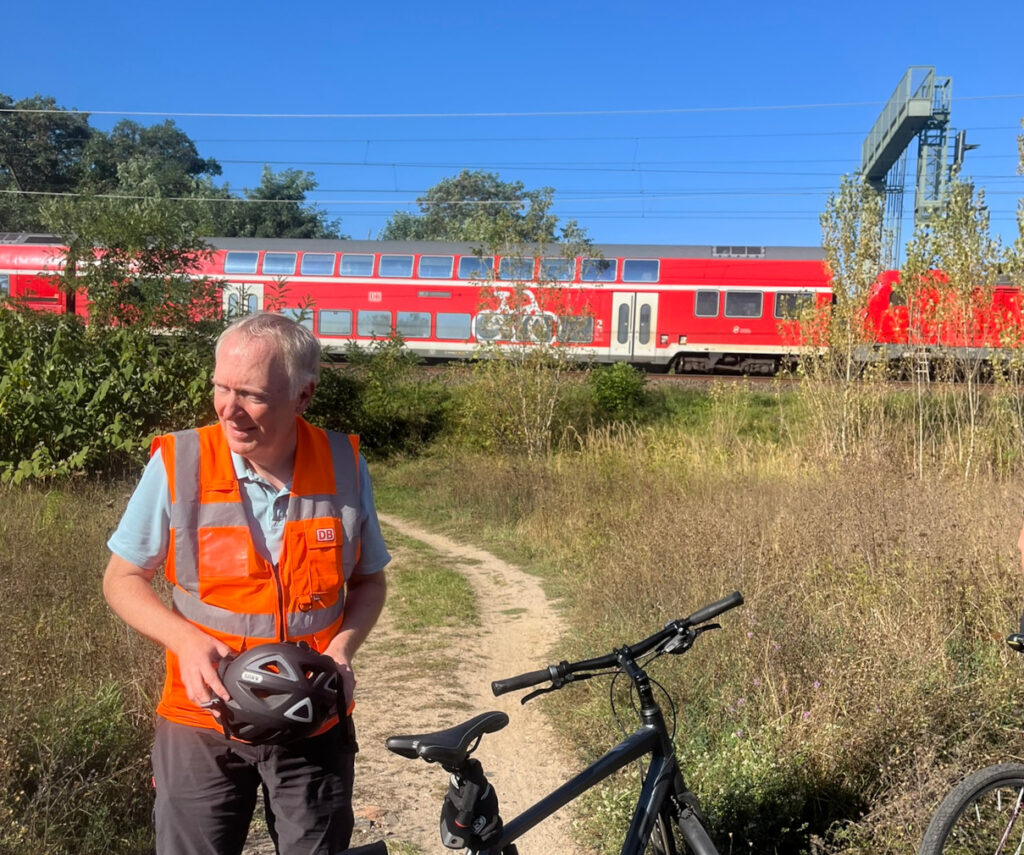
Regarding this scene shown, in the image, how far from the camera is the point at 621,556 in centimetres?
789

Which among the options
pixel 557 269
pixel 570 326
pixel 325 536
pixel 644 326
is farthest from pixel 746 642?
pixel 644 326

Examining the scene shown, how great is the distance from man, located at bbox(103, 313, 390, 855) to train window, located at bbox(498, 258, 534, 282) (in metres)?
14.2

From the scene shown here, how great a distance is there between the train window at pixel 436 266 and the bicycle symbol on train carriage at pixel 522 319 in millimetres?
8723

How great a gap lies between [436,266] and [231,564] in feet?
76.0

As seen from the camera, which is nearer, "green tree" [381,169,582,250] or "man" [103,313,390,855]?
"man" [103,313,390,855]

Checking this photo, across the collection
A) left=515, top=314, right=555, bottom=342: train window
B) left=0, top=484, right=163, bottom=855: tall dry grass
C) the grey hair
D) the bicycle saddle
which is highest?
left=515, top=314, right=555, bottom=342: train window

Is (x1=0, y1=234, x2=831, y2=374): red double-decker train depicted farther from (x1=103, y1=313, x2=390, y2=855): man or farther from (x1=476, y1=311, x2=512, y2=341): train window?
(x1=103, y1=313, x2=390, y2=855): man

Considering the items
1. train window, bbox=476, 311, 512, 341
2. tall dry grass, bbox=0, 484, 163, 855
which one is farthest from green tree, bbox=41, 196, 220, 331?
tall dry grass, bbox=0, 484, 163, 855

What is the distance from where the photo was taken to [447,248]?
2512 centimetres

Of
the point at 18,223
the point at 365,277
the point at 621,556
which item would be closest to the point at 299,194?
the point at 18,223

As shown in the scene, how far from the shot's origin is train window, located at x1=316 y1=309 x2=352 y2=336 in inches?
993

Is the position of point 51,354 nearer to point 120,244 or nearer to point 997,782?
point 120,244

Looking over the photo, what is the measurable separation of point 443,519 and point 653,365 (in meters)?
13.5

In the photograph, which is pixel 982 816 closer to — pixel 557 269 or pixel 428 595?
pixel 428 595
